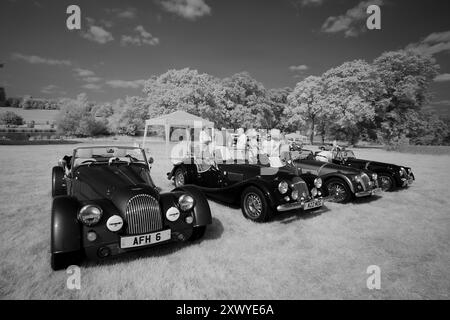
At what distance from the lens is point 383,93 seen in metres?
33.4

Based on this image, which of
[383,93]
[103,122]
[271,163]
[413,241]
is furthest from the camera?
[103,122]

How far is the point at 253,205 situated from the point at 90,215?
10.6ft

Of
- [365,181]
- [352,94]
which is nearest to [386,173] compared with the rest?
[365,181]

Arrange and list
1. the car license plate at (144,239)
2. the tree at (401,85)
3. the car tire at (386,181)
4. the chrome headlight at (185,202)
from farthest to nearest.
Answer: the tree at (401,85), the car tire at (386,181), the chrome headlight at (185,202), the car license plate at (144,239)

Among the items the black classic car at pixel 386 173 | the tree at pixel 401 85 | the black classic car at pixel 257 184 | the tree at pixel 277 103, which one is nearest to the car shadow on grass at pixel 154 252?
the black classic car at pixel 257 184

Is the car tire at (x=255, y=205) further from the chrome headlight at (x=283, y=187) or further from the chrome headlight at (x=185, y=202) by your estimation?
the chrome headlight at (x=185, y=202)

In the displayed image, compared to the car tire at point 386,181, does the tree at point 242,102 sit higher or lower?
higher

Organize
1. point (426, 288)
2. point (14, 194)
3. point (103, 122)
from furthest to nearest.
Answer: point (103, 122) → point (14, 194) → point (426, 288)

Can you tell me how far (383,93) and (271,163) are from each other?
35.2 metres

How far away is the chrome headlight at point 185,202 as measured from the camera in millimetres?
3787

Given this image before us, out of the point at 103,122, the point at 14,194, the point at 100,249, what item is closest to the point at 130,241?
the point at 100,249

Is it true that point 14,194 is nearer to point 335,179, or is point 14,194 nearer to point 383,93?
point 335,179

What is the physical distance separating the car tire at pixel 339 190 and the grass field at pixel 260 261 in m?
0.88
